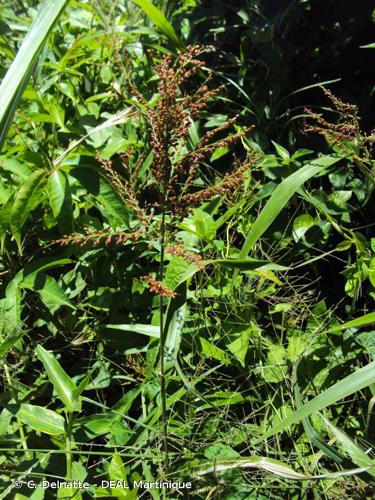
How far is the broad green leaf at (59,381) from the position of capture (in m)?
1.48

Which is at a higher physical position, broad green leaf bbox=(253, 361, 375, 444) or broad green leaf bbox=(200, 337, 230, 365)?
broad green leaf bbox=(253, 361, 375, 444)

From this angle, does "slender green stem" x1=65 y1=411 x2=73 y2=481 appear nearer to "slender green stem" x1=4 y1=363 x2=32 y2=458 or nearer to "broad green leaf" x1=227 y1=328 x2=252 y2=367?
"slender green stem" x1=4 y1=363 x2=32 y2=458

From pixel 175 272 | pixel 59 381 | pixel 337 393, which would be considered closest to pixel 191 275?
pixel 175 272

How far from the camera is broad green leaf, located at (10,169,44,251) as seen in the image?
162 centimetres

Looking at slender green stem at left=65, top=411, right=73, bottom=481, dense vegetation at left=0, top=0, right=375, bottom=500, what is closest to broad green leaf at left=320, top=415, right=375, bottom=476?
dense vegetation at left=0, top=0, right=375, bottom=500

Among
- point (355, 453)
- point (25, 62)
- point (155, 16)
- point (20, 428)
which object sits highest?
point (25, 62)

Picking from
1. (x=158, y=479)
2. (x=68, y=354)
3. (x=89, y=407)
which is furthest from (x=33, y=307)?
(x=158, y=479)

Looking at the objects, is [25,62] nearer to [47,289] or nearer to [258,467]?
[47,289]

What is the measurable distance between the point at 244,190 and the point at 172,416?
26.2 inches

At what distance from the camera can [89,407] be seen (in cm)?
178

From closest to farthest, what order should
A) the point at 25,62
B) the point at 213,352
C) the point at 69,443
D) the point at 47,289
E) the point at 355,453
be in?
the point at 25,62 → the point at 355,453 → the point at 69,443 → the point at 213,352 → the point at 47,289

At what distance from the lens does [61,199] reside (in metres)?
1.64

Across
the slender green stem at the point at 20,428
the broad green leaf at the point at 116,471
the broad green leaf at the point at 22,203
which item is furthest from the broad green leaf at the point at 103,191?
the broad green leaf at the point at 116,471

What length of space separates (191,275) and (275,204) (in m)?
0.35
